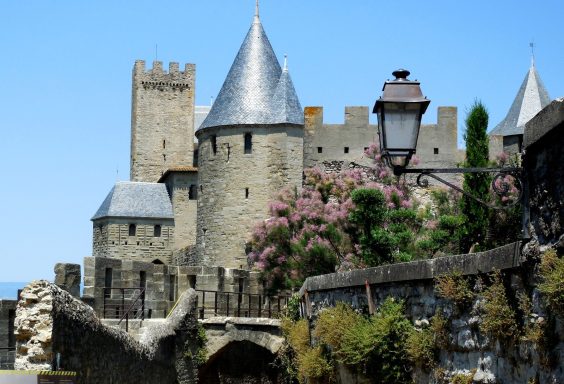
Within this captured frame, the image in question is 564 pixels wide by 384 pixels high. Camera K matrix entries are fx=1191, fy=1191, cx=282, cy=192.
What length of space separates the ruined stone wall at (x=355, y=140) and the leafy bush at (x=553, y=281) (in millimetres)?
37355

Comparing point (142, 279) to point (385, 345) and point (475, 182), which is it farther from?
point (385, 345)

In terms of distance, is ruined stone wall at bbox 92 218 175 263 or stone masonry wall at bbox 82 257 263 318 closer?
stone masonry wall at bbox 82 257 263 318

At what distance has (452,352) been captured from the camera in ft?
29.8

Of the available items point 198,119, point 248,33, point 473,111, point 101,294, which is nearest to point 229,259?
point 248,33

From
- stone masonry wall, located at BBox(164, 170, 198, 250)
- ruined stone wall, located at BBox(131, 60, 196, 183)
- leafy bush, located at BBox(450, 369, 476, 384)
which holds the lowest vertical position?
leafy bush, located at BBox(450, 369, 476, 384)

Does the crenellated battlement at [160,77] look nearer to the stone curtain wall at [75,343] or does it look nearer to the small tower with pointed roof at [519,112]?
the small tower with pointed roof at [519,112]

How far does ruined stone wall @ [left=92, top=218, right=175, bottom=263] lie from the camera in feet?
183

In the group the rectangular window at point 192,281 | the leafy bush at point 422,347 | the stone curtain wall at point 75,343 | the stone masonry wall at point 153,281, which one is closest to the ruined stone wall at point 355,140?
the stone masonry wall at point 153,281

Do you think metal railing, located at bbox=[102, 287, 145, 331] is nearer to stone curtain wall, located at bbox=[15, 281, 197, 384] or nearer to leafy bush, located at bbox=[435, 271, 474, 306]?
stone curtain wall, located at bbox=[15, 281, 197, 384]

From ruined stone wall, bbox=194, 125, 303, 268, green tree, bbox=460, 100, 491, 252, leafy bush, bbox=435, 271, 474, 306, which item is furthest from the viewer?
ruined stone wall, bbox=194, 125, 303, 268

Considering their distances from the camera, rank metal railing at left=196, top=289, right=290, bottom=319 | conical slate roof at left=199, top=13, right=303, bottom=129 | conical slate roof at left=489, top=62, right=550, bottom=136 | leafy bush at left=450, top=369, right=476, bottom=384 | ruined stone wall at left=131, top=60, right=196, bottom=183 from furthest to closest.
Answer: ruined stone wall at left=131, top=60, right=196, bottom=183
conical slate roof at left=199, top=13, right=303, bottom=129
conical slate roof at left=489, top=62, right=550, bottom=136
metal railing at left=196, top=289, right=290, bottom=319
leafy bush at left=450, top=369, right=476, bottom=384

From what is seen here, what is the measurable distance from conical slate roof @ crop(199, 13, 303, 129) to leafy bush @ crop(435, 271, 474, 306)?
117 ft

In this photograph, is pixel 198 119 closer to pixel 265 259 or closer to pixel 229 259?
pixel 229 259

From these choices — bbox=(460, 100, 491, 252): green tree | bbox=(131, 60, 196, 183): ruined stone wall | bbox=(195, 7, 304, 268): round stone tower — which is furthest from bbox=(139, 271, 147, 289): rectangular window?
bbox=(131, 60, 196, 183): ruined stone wall
